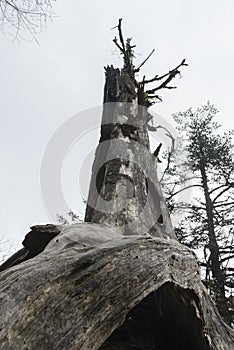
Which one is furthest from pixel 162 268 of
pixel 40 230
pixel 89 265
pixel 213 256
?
pixel 213 256

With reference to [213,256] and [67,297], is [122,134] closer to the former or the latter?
[67,297]

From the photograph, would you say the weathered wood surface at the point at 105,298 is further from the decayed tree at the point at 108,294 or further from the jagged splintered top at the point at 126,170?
the jagged splintered top at the point at 126,170

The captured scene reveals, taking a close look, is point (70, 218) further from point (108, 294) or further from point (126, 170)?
point (108, 294)

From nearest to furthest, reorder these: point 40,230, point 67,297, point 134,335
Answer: point 67,297
point 134,335
point 40,230

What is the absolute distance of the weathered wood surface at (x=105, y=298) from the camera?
6.07ft

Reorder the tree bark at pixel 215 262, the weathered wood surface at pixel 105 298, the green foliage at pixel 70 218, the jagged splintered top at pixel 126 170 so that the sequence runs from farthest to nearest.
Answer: the green foliage at pixel 70 218 → the tree bark at pixel 215 262 → the jagged splintered top at pixel 126 170 → the weathered wood surface at pixel 105 298

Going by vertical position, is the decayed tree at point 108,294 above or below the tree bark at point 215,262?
below

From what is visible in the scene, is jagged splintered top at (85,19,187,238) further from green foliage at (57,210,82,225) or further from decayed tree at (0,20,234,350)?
green foliage at (57,210,82,225)

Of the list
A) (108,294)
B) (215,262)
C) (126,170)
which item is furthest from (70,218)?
(108,294)

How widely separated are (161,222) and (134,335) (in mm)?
1669

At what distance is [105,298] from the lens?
2117 millimetres

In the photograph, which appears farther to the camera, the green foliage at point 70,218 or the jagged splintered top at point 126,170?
the green foliage at point 70,218

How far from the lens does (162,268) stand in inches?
96.0

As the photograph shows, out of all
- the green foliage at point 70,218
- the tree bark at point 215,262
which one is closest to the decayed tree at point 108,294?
the tree bark at point 215,262
